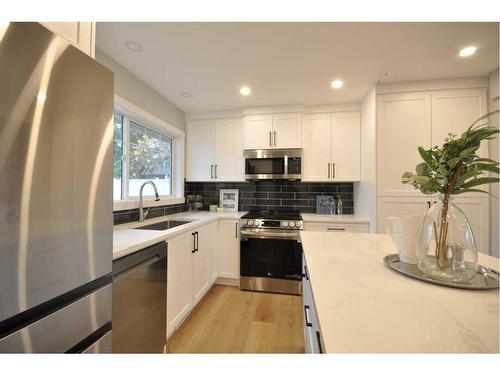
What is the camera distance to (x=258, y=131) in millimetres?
2955

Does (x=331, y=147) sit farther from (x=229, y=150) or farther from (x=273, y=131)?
(x=229, y=150)

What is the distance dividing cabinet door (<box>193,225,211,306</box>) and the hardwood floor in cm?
16

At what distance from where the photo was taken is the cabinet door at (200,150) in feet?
10.3

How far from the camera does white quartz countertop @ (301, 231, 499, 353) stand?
48 cm

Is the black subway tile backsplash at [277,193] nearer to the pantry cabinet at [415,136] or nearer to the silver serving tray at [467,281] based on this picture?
the pantry cabinet at [415,136]

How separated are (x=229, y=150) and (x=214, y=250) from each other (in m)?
1.42

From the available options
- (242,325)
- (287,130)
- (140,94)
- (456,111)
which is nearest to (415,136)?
(456,111)

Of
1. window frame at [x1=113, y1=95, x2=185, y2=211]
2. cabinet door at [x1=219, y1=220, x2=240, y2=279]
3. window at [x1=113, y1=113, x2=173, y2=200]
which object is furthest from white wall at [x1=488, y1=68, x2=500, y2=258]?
window at [x1=113, y1=113, x2=173, y2=200]

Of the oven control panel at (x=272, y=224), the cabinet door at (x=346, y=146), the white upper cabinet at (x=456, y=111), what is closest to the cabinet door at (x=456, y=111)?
the white upper cabinet at (x=456, y=111)

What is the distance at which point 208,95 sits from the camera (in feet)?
8.46

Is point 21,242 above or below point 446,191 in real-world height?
below
